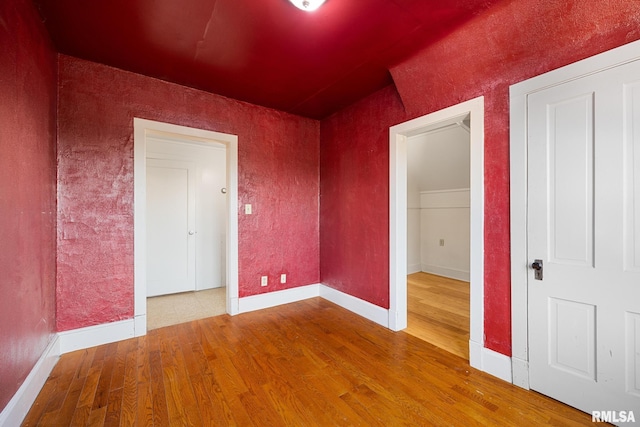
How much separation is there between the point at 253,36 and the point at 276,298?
278 cm

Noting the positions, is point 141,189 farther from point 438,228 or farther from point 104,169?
point 438,228

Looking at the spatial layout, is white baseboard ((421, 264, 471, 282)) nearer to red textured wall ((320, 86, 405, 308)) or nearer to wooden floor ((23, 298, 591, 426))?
red textured wall ((320, 86, 405, 308))

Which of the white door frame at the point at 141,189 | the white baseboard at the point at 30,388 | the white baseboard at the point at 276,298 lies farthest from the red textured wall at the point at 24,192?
the white baseboard at the point at 276,298

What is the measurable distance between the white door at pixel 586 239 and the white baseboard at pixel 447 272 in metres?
2.99

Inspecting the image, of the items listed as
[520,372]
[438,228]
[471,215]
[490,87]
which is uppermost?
[490,87]

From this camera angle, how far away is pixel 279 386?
1860 millimetres

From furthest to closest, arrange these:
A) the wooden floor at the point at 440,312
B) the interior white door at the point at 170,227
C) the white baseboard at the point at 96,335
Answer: the interior white door at the point at 170,227 < the wooden floor at the point at 440,312 < the white baseboard at the point at 96,335

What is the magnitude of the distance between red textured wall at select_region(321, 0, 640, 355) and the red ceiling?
19 centimetres

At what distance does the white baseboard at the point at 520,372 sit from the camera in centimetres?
181

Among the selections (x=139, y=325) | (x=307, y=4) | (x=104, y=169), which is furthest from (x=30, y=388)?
(x=307, y=4)

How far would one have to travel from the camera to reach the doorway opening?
3.42m

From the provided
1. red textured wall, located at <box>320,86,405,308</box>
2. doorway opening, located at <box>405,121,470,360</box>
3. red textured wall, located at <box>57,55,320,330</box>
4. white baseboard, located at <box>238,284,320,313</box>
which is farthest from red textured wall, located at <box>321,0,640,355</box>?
red textured wall, located at <box>57,55,320,330</box>

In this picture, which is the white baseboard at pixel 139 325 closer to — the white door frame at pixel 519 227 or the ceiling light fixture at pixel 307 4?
the ceiling light fixture at pixel 307 4

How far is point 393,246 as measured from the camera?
9.05 ft
